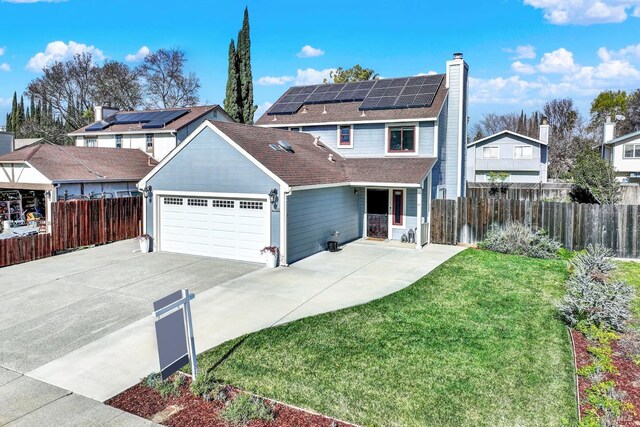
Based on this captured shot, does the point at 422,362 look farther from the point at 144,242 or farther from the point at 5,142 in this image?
the point at 5,142

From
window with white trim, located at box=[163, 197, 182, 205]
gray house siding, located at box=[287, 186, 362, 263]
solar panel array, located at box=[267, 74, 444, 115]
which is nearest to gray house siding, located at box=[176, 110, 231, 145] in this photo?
solar panel array, located at box=[267, 74, 444, 115]

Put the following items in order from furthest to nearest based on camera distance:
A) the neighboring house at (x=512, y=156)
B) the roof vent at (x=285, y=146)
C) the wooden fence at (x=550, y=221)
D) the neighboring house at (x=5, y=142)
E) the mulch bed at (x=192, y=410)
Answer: the neighboring house at (x=512, y=156), the neighboring house at (x=5, y=142), the roof vent at (x=285, y=146), the wooden fence at (x=550, y=221), the mulch bed at (x=192, y=410)

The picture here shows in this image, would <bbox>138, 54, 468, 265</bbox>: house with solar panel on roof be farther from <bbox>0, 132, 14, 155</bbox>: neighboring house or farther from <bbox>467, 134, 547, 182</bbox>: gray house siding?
<bbox>0, 132, 14, 155</bbox>: neighboring house

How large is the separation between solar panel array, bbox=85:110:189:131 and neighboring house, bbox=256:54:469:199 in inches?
359

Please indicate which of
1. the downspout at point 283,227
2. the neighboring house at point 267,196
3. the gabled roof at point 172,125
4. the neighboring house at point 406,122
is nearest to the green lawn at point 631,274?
the neighboring house at point 267,196

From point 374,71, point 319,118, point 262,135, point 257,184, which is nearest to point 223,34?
point 374,71

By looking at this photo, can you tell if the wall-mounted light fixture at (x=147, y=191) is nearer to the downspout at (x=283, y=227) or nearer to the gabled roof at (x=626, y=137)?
the downspout at (x=283, y=227)

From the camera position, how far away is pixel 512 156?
39156 millimetres

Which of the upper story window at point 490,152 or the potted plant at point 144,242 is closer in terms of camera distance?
the potted plant at point 144,242

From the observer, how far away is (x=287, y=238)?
1412 centimetres

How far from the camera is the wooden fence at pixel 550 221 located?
602 inches

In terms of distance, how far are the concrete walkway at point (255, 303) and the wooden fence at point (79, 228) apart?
3.35 meters

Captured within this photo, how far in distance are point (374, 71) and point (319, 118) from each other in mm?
27983

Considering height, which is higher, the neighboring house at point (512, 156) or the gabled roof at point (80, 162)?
the neighboring house at point (512, 156)
